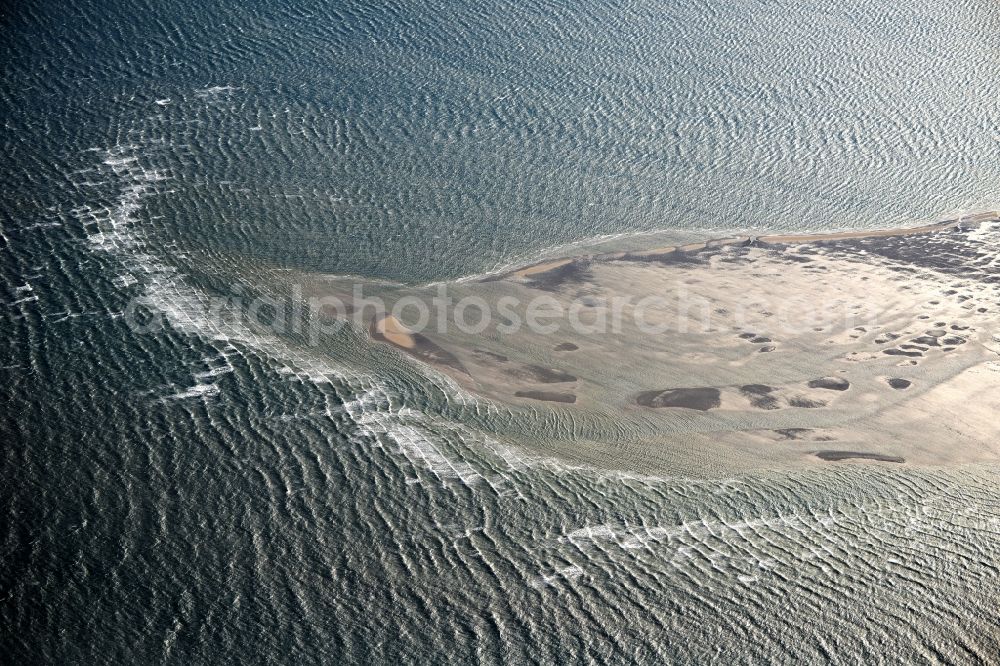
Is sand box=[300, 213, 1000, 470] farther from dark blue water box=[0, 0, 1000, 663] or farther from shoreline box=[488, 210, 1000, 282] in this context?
dark blue water box=[0, 0, 1000, 663]

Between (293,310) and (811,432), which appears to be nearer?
(811,432)


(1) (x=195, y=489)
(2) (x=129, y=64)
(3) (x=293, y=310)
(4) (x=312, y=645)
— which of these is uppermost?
(2) (x=129, y=64)

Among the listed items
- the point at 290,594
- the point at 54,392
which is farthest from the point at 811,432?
the point at 54,392

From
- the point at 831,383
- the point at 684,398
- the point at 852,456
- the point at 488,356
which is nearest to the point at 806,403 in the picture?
the point at 831,383

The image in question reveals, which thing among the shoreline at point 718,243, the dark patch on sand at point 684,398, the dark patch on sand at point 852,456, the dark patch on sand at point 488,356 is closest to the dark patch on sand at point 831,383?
the dark patch on sand at point 684,398

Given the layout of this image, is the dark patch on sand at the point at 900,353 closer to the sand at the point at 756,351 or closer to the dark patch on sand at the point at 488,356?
the sand at the point at 756,351

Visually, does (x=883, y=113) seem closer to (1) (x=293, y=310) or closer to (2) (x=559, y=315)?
(2) (x=559, y=315)

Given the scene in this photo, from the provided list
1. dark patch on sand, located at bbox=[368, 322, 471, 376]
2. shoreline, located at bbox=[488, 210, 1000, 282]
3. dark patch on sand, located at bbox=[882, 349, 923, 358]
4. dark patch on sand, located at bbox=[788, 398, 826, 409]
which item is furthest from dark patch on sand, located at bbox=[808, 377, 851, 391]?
dark patch on sand, located at bbox=[368, 322, 471, 376]
